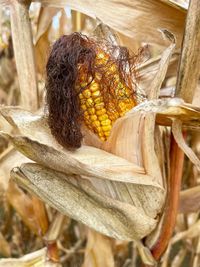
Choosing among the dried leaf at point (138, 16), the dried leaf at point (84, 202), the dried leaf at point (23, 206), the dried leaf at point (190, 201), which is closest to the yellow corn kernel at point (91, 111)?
the dried leaf at point (84, 202)

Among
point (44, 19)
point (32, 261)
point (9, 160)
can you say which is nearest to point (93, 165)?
point (9, 160)

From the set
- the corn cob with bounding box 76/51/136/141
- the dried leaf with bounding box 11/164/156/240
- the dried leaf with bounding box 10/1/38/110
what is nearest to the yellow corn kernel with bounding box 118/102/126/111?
the corn cob with bounding box 76/51/136/141

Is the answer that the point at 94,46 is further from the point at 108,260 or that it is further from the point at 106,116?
the point at 108,260

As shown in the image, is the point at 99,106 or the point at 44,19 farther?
the point at 44,19

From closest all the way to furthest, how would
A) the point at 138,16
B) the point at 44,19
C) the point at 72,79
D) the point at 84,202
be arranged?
the point at 72,79
the point at 84,202
the point at 138,16
the point at 44,19

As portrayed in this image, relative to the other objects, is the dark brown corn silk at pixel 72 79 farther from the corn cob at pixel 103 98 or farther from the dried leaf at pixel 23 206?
the dried leaf at pixel 23 206

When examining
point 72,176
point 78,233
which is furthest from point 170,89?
point 78,233

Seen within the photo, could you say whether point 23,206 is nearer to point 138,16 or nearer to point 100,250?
point 100,250
